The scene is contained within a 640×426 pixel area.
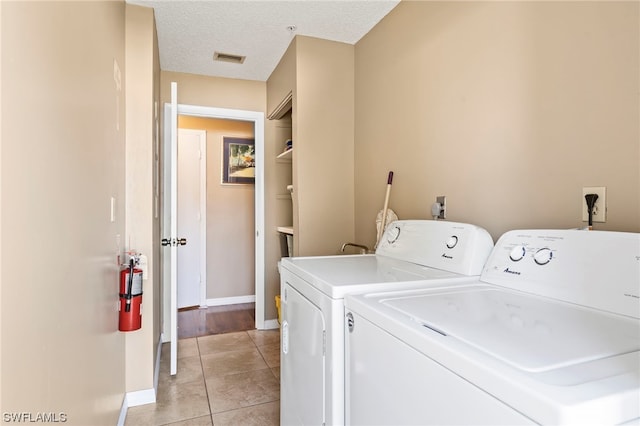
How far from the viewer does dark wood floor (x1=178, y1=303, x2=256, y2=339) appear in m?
3.38

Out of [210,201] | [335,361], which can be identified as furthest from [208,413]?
[210,201]

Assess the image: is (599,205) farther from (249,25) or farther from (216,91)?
(216,91)

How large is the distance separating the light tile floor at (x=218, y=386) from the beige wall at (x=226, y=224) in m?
1.19

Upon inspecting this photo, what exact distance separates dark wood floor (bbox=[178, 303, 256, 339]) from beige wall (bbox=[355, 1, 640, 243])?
2171mm

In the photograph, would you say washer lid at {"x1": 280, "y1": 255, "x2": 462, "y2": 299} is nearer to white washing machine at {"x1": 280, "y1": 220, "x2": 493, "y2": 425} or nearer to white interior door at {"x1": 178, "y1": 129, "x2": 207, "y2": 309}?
white washing machine at {"x1": 280, "y1": 220, "x2": 493, "y2": 425}

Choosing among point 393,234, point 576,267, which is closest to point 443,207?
point 393,234

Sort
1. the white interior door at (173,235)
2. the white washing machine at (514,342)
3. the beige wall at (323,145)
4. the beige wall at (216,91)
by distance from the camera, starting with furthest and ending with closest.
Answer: the beige wall at (216,91) < the beige wall at (323,145) < the white interior door at (173,235) < the white washing machine at (514,342)

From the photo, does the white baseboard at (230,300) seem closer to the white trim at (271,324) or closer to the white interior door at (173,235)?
the white trim at (271,324)

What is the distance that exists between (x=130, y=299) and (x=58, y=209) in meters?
1.06

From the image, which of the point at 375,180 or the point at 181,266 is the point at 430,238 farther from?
the point at 181,266

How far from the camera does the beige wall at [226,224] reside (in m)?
4.25

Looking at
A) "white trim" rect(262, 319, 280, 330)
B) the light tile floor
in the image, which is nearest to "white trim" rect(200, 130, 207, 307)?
the light tile floor

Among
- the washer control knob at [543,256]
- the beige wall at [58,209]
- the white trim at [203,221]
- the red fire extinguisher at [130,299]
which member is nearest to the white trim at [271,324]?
the white trim at [203,221]

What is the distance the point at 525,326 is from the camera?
30.7 inches
